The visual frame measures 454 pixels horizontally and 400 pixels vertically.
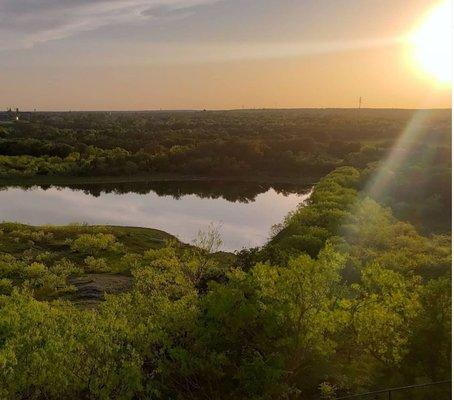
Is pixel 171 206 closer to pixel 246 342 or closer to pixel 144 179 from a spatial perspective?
pixel 144 179

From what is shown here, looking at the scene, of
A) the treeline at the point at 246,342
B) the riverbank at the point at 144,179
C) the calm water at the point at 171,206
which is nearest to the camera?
the treeline at the point at 246,342

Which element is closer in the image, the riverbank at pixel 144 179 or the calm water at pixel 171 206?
the calm water at pixel 171 206

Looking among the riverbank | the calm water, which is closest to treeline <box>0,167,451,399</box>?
the calm water

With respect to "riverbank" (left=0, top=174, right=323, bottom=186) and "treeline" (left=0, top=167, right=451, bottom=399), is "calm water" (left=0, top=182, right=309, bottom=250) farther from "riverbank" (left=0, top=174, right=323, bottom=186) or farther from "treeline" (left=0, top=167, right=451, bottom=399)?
"treeline" (left=0, top=167, right=451, bottom=399)

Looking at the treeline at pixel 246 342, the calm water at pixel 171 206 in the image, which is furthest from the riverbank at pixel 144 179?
the treeline at pixel 246 342

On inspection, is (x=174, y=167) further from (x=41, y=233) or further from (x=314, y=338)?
(x=314, y=338)

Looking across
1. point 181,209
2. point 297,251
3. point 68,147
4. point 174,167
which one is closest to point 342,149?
point 174,167

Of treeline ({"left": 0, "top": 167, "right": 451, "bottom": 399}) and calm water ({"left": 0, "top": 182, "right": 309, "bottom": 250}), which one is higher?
treeline ({"left": 0, "top": 167, "right": 451, "bottom": 399})

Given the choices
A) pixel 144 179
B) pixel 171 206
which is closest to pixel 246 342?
pixel 171 206

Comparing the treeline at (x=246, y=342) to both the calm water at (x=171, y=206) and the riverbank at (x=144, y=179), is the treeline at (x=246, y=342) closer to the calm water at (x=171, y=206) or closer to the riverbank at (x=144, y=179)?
the calm water at (x=171, y=206)
